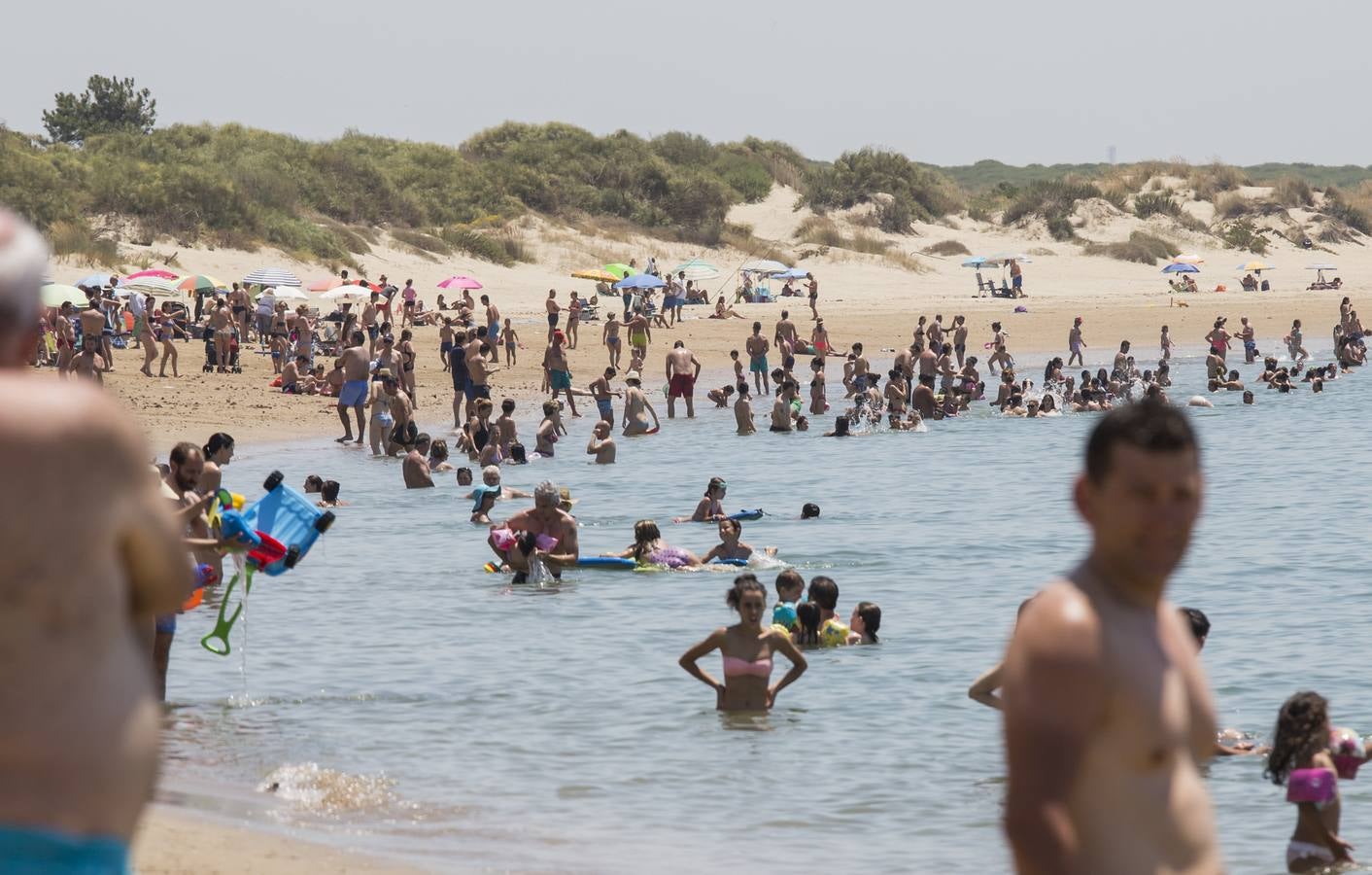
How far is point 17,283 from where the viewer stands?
2.37m

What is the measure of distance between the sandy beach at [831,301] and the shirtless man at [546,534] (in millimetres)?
8588

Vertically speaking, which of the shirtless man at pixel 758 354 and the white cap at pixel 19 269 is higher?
the white cap at pixel 19 269

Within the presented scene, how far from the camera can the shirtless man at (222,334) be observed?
28031 mm

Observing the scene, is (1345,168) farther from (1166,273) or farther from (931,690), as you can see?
(931,690)

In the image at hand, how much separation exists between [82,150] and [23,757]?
48414 millimetres

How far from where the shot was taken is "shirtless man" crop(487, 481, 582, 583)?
45.6ft

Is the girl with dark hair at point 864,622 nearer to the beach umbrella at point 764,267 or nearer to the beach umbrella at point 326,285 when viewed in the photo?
the beach umbrella at point 326,285

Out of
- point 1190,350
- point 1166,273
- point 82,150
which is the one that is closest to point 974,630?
point 1190,350

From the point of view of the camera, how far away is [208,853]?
6770 millimetres

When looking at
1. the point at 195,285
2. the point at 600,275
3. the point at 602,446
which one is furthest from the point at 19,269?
the point at 600,275

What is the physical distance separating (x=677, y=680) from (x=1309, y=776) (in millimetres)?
5287

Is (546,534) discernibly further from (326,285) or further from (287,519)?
(326,285)

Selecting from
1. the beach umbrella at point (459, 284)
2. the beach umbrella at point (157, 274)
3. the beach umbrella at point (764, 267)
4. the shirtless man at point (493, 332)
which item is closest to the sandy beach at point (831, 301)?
the shirtless man at point (493, 332)

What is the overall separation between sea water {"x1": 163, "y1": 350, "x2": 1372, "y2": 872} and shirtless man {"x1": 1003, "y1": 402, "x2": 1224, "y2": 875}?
4858 mm
